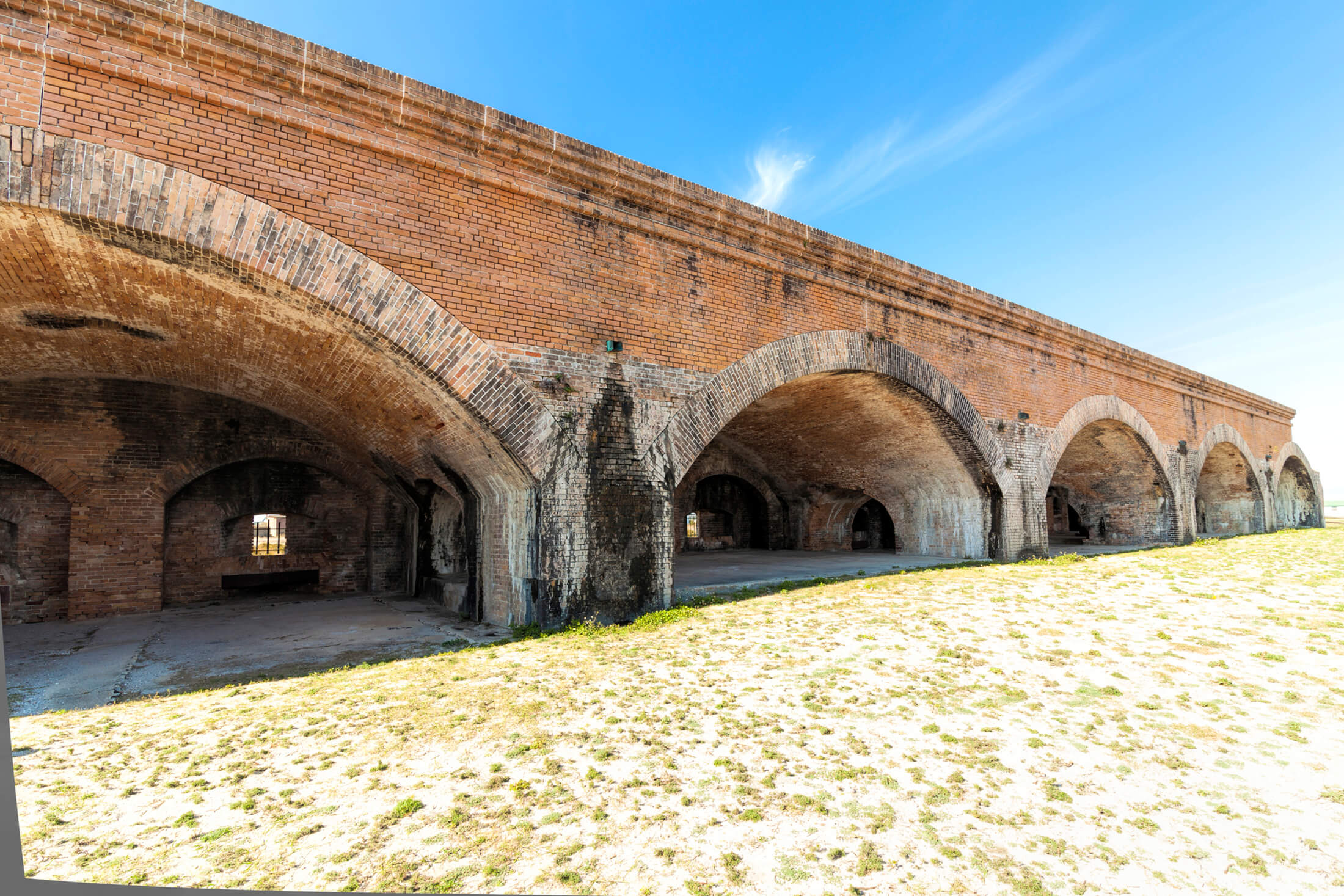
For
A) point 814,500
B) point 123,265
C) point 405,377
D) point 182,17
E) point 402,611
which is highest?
point 182,17

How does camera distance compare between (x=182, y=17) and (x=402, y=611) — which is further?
(x=402, y=611)

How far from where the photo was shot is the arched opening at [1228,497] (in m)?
21.7

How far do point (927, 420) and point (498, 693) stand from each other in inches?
368

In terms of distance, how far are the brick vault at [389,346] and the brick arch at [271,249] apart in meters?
0.02

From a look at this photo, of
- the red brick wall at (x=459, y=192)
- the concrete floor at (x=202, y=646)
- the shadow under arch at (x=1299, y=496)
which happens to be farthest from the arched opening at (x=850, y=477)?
the shadow under arch at (x=1299, y=496)

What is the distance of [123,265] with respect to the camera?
5324 millimetres

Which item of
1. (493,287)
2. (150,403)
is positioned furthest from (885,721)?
(150,403)

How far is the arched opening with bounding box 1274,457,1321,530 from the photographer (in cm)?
2692

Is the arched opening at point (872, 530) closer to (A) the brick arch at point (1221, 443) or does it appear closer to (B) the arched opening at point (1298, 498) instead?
(A) the brick arch at point (1221, 443)

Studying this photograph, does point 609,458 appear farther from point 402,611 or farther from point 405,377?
point 402,611

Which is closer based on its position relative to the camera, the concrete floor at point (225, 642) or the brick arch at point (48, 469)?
the concrete floor at point (225, 642)

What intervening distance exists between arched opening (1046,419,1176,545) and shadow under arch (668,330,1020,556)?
Result: 5.06 m

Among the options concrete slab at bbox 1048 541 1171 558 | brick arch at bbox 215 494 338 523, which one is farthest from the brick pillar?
concrete slab at bbox 1048 541 1171 558

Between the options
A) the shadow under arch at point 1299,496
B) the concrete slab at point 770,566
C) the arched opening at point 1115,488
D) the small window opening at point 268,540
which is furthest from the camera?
the shadow under arch at point 1299,496
